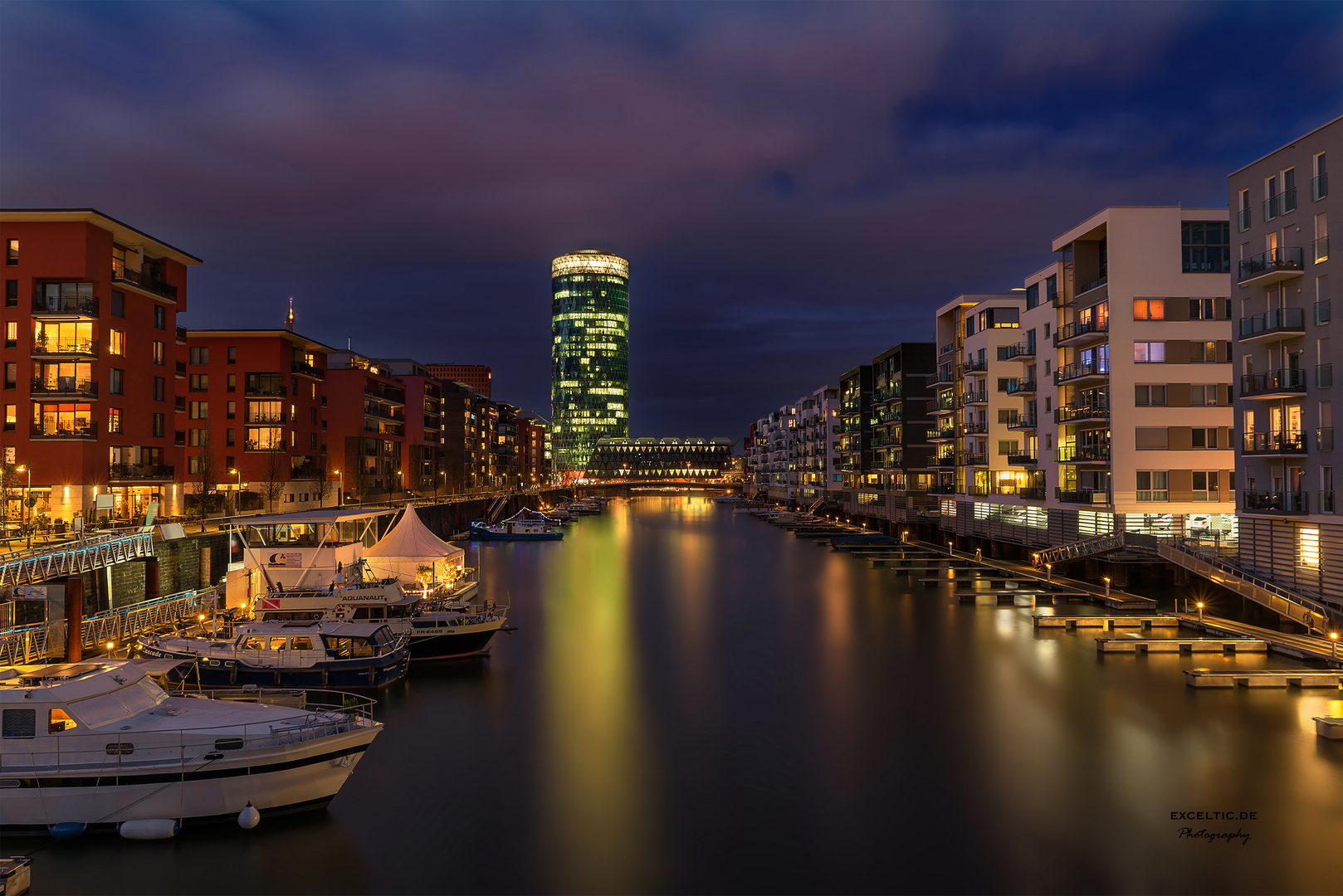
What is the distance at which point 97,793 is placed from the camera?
63.0ft

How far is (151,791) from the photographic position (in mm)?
19359

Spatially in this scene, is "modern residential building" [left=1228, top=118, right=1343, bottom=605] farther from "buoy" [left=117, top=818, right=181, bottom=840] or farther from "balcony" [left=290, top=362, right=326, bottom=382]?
"balcony" [left=290, top=362, right=326, bottom=382]

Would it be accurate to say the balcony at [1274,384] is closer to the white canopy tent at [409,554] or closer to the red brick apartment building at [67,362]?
the white canopy tent at [409,554]

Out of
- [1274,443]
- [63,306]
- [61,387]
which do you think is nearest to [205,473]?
[61,387]


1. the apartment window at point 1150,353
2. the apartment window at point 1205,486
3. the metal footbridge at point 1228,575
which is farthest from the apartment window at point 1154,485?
the apartment window at point 1150,353

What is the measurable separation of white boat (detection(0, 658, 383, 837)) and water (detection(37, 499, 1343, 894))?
69 centimetres

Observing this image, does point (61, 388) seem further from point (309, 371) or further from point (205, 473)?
point (309, 371)

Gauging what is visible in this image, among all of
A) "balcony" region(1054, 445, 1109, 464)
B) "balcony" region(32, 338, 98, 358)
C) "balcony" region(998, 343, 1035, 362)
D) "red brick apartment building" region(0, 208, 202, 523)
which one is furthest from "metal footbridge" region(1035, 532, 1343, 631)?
"balcony" region(32, 338, 98, 358)

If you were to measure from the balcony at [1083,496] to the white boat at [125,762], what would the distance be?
50748 millimetres

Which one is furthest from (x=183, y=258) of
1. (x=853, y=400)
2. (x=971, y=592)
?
(x=853, y=400)

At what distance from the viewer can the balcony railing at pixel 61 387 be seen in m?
55.6

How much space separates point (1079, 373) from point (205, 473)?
247 ft

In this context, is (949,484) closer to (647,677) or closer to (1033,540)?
(1033,540)

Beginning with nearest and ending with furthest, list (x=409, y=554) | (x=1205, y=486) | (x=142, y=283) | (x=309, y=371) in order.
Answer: (x=409, y=554) → (x=1205, y=486) → (x=142, y=283) → (x=309, y=371)
